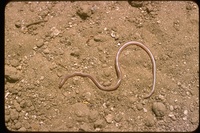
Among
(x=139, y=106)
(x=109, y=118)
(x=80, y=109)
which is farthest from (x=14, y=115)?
(x=139, y=106)

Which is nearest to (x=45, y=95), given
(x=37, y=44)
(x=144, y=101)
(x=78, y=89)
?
(x=78, y=89)

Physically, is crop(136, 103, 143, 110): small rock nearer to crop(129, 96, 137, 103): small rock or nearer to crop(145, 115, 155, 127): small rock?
crop(129, 96, 137, 103): small rock

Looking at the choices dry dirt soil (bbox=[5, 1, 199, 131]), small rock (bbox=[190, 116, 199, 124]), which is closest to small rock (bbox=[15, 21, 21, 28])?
dry dirt soil (bbox=[5, 1, 199, 131])

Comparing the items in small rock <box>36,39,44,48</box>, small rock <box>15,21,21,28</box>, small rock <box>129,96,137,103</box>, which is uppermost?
small rock <box>15,21,21,28</box>

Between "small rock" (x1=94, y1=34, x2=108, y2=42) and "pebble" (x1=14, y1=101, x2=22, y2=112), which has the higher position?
"small rock" (x1=94, y1=34, x2=108, y2=42)

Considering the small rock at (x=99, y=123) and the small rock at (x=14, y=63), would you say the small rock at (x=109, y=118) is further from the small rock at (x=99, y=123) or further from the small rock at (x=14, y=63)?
the small rock at (x=14, y=63)

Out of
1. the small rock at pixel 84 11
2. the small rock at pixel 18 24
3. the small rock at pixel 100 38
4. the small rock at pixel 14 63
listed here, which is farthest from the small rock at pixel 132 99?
the small rock at pixel 18 24
